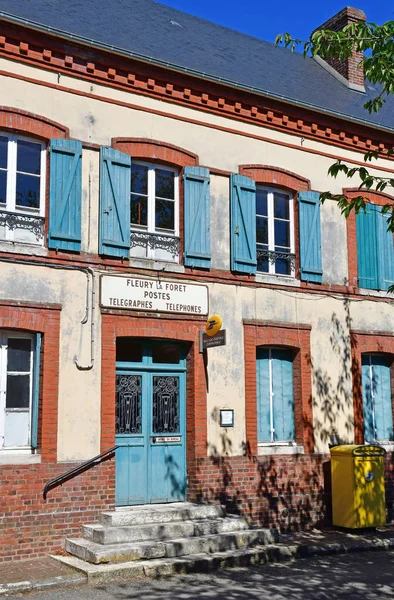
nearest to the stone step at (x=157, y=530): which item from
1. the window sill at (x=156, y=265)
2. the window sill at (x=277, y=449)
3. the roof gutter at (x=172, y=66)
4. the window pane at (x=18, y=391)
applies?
the window sill at (x=277, y=449)

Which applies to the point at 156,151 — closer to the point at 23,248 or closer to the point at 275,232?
the point at 275,232

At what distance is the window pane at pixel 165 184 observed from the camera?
38.8 ft

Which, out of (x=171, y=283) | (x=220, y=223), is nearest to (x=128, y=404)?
(x=171, y=283)

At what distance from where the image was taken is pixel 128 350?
11.1 metres

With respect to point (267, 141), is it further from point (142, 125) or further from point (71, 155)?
point (71, 155)

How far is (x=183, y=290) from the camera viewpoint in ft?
37.7

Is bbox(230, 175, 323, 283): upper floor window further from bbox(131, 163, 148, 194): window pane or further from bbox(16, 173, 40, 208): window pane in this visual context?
bbox(16, 173, 40, 208): window pane

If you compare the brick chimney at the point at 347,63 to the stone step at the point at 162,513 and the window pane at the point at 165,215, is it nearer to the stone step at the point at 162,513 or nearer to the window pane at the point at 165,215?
the window pane at the point at 165,215

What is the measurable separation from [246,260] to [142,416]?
10.5 feet

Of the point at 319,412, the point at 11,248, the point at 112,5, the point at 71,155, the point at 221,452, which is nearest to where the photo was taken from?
the point at 11,248


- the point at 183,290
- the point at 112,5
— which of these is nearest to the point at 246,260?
the point at 183,290

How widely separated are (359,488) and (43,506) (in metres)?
5.17

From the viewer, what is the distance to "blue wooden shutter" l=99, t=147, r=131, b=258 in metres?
10.9

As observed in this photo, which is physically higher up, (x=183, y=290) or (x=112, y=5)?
(x=112, y=5)
